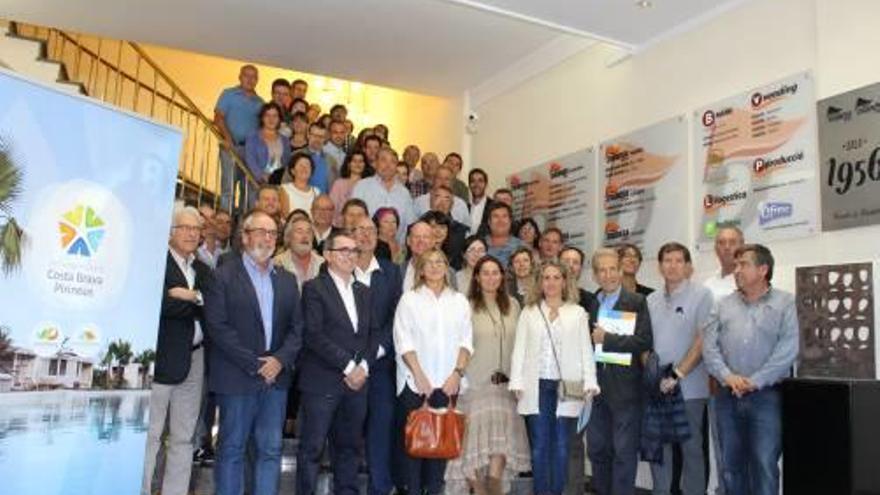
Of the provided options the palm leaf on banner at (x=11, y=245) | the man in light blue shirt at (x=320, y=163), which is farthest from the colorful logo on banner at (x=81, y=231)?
the man in light blue shirt at (x=320, y=163)

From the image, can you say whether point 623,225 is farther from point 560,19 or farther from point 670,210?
point 560,19

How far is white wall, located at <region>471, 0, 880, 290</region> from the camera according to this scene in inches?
169

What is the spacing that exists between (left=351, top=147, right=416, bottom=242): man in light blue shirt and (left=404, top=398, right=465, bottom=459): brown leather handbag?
2316 millimetres

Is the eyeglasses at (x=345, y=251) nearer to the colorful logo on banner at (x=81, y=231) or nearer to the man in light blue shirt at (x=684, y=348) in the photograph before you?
the colorful logo on banner at (x=81, y=231)

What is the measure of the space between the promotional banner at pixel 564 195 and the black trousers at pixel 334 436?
3118 mm

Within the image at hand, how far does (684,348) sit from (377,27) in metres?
3.98

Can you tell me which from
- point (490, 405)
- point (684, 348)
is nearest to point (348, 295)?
point (490, 405)

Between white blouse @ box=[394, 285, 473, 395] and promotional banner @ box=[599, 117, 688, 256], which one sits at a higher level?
promotional banner @ box=[599, 117, 688, 256]

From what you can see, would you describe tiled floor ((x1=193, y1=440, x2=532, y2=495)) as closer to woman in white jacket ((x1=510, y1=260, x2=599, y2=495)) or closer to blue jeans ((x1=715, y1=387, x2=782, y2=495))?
woman in white jacket ((x1=510, y1=260, x2=599, y2=495))

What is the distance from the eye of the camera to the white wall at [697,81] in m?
4.29

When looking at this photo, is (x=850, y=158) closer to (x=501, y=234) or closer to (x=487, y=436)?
(x=501, y=234)

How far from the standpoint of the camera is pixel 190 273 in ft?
12.4

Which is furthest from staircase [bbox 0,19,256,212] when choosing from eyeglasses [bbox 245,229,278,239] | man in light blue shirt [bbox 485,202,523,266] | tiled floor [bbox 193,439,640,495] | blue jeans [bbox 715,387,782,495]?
blue jeans [bbox 715,387,782,495]

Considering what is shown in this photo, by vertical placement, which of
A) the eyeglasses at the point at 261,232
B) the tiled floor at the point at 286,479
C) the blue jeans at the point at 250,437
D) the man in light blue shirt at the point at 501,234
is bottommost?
the tiled floor at the point at 286,479
